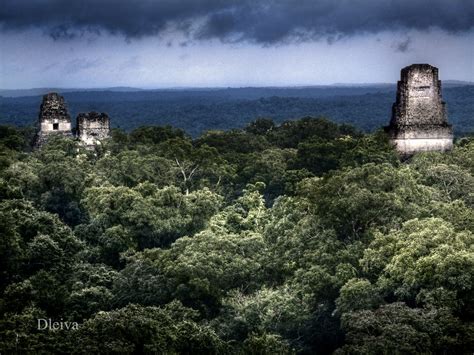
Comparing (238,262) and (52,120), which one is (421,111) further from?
(52,120)

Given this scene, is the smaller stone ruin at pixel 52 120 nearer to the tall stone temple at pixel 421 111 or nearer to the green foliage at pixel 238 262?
the green foliage at pixel 238 262

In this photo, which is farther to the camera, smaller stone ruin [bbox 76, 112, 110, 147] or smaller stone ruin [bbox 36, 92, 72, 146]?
smaller stone ruin [bbox 36, 92, 72, 146]

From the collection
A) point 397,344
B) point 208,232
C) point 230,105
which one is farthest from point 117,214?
point 230,105
